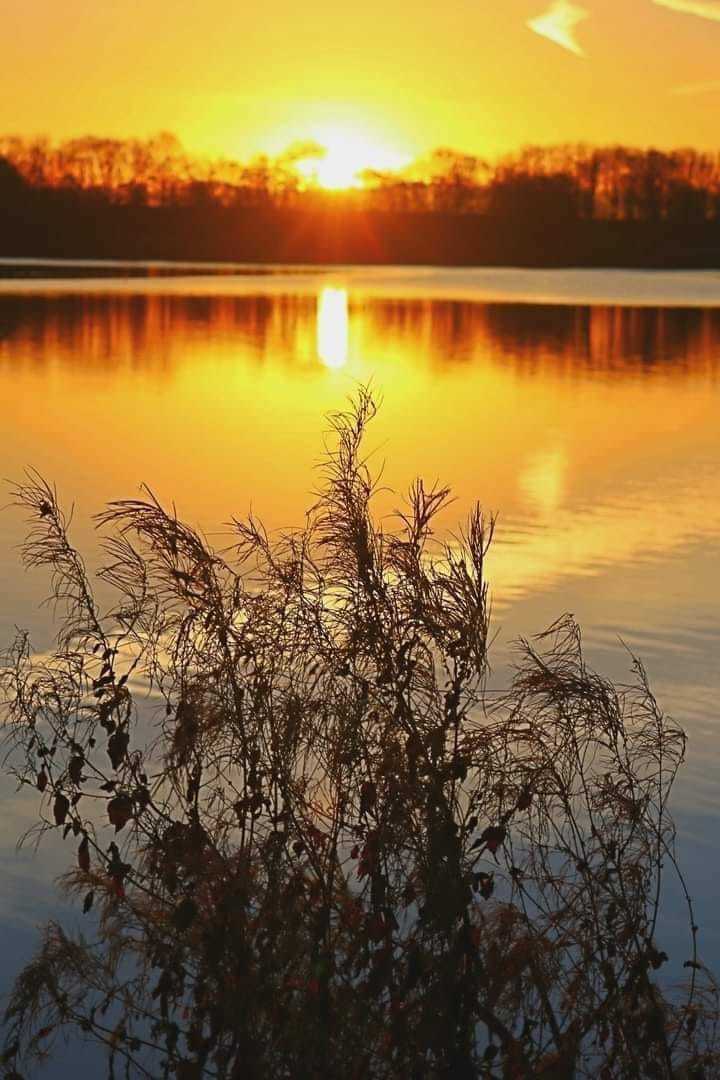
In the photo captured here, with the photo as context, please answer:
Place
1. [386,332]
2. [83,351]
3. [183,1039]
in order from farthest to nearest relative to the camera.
Answer: [386,332] → [83,351] → [183,1039]

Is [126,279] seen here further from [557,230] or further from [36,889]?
[36,889]

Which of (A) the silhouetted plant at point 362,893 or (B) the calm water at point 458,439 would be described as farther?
(B) the calm water at point 458,439

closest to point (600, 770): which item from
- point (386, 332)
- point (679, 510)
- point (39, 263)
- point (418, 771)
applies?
point (418, 771)

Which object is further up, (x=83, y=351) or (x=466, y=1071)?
(x=83, y=351)

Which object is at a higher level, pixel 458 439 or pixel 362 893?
pixel 458 439

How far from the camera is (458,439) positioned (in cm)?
3098

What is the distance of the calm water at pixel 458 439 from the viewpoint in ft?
46.9

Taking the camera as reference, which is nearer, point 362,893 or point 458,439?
point 362,893

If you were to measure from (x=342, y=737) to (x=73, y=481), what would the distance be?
18.0 m

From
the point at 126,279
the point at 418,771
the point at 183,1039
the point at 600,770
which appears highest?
the point at 126,279

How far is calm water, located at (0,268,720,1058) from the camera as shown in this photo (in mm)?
14297

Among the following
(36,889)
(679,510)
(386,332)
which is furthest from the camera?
(386,332)

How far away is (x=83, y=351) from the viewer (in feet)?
153

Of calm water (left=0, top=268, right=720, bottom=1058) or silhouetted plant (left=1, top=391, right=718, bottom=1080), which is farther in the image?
calm water (left=0, top=268, right=720, bottom=1058)
